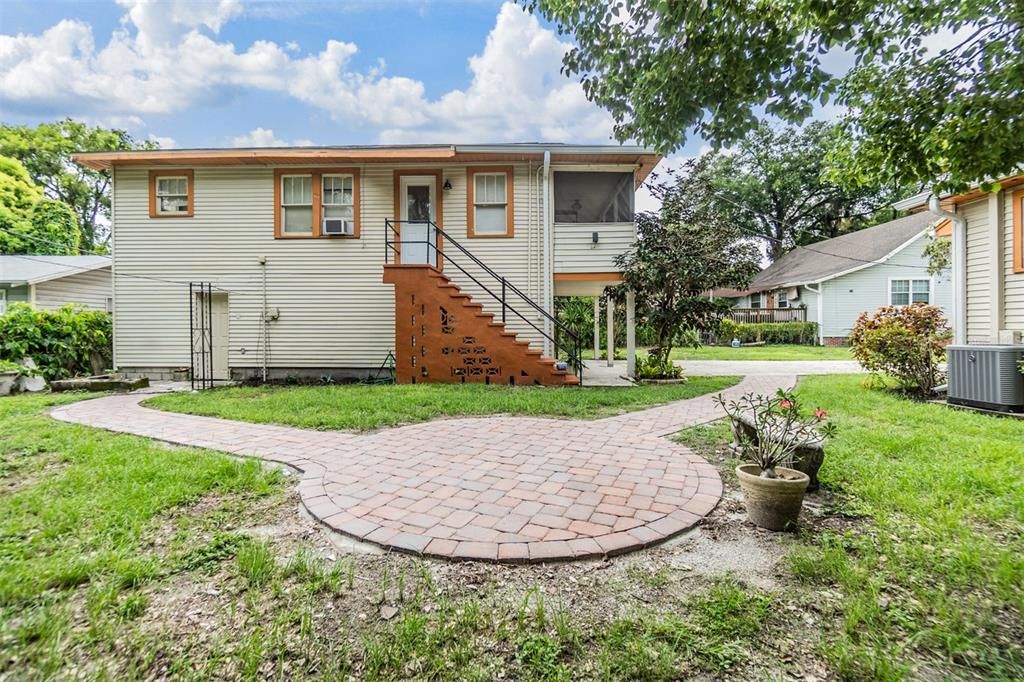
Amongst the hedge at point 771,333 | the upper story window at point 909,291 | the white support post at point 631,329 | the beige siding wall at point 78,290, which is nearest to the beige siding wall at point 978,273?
the white support post at point 631,329

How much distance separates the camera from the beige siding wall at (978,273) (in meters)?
8.21

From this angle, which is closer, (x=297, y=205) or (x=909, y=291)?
(x=297, y=205)

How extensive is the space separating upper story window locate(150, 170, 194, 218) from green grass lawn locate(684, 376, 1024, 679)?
476 inches

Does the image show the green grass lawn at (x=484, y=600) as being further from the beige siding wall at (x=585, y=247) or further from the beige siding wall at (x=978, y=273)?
the beige siding wall at (x=978, y=273)

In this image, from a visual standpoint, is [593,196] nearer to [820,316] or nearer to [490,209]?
[490,209]

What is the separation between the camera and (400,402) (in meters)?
6.48

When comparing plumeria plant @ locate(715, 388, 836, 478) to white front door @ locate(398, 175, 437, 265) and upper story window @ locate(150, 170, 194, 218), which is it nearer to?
white front door @ locate(398, 175, 437, 265)

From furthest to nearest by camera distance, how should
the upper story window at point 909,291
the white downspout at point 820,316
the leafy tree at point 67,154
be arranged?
the leafy tree at point 67,154
the white downspout at point 820,316
the upper story window at point 909,291

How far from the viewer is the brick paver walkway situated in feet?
8.58

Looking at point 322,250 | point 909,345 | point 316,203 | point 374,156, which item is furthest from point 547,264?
point 909,345

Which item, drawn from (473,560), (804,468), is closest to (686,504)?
(804,468)

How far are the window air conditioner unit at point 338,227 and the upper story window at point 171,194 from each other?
118 inches

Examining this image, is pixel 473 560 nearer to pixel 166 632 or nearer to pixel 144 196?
pixel 166 632

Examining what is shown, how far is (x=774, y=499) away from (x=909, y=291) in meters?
24.6
